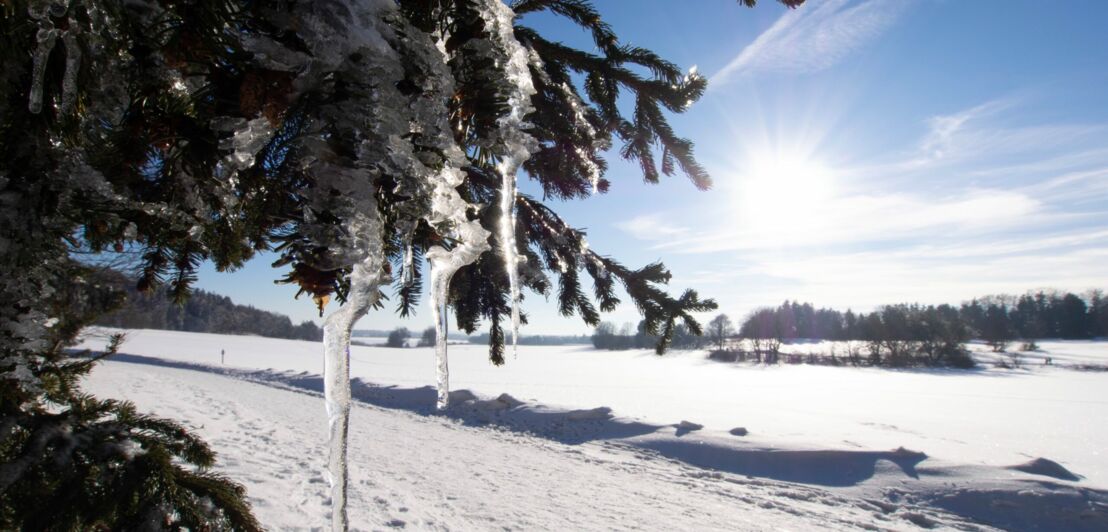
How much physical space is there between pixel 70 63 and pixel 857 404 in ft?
85.3

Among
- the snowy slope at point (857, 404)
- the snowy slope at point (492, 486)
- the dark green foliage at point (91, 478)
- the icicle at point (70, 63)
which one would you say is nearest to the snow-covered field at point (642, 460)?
the snowy slope at point (492, 486)

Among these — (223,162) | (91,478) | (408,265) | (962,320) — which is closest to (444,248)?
(408,265)

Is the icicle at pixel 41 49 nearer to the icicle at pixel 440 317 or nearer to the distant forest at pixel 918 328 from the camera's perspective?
the icicle at pixel 440 317

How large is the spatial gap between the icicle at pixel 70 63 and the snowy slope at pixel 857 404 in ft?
12.9

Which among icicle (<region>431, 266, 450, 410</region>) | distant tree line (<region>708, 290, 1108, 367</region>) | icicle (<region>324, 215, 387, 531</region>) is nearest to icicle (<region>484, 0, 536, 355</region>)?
icicle (<region>431, 266, 450, 410</region>)

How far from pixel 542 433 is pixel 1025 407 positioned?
24.3m

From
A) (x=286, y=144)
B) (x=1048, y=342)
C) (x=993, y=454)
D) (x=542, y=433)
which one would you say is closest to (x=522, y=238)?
(x=286, y=144)

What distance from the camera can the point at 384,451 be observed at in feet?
30.9

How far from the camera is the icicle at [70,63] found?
0.48 metres

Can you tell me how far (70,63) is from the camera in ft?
1.60

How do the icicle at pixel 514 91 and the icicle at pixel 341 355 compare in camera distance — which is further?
the icicle at pixel 514 91

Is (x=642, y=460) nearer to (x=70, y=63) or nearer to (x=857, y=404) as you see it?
(x=70, y=63)

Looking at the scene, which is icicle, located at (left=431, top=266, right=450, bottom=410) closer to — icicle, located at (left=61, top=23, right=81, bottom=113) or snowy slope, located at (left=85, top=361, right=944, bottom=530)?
icicle, located at (left=61, top=23, right=81, bottom=113)

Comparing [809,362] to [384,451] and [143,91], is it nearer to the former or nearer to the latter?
[384,451]
